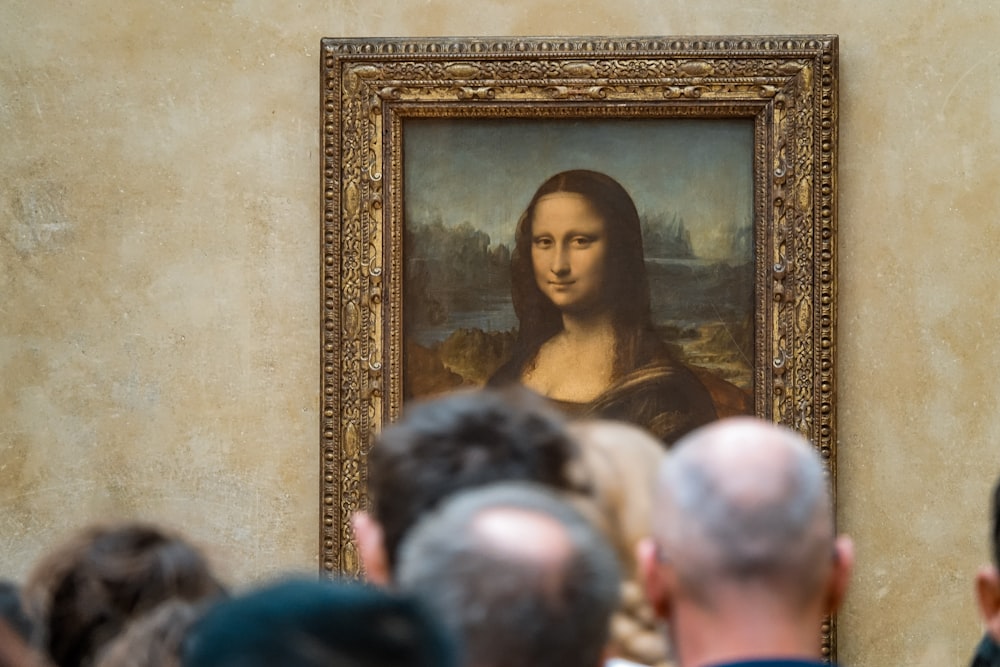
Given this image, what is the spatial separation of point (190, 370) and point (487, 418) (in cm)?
487

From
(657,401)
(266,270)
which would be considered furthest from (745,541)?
(266,270)

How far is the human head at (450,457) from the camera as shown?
2.89m

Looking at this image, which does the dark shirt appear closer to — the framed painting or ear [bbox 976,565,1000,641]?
ear [bbox 976,565,1000,641]

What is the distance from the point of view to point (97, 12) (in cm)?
772

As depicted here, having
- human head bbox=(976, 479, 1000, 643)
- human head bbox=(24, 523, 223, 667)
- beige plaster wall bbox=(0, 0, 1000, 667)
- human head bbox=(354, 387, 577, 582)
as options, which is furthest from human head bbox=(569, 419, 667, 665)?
beige plaster wall bbox=(0, 0, 1000, 667)

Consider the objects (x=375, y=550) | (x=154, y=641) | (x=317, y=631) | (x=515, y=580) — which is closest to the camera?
(x=317, y=631)

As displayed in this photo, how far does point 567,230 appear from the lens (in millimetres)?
7527

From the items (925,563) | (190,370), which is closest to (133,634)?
(190,370)

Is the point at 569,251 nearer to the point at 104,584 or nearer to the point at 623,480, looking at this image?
the point at 623,480

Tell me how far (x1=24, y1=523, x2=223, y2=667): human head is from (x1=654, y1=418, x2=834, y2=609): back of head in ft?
3.13

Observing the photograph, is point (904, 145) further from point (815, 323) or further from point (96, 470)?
point (96, 470)

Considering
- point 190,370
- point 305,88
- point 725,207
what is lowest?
point 190,370

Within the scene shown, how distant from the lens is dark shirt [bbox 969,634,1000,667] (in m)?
3.17

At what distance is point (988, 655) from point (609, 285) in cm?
438
